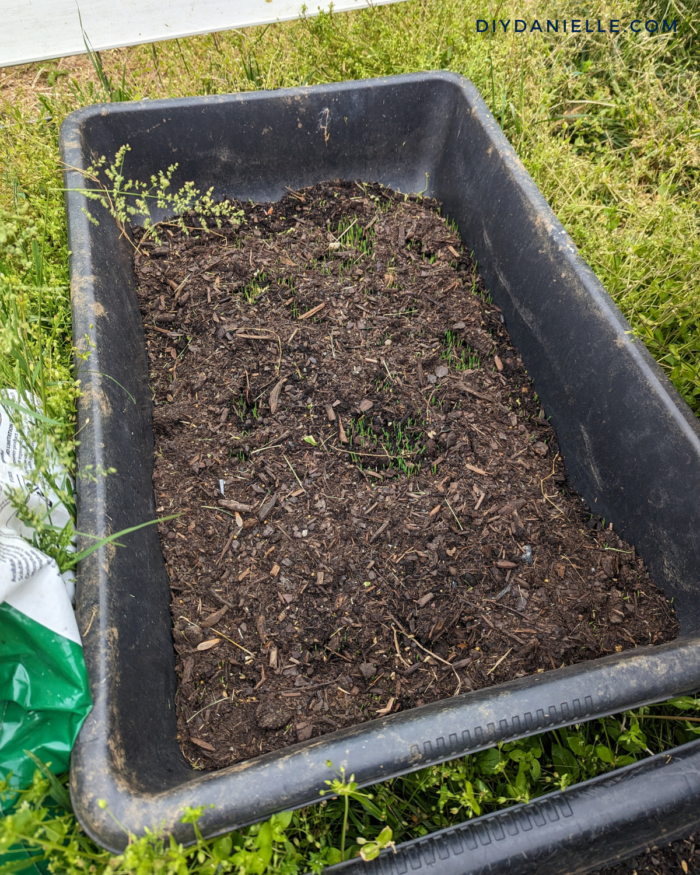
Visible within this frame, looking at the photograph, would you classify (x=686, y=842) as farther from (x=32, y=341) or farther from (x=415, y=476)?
(x=32, y=341)

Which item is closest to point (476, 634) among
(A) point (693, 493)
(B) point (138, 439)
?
(A) point (693, 493)

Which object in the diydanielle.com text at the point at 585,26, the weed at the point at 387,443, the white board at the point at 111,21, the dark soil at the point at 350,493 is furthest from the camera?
the diydanielle.com text at the point at 585,26

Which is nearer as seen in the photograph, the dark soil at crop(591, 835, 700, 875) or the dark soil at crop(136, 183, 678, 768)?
the dark soil at crop(591, 835, 700, 875)

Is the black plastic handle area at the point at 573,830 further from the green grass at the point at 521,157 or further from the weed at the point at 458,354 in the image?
the weed at the point at 458,354

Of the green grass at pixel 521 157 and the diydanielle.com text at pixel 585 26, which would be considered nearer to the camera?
the green grass at pixel 521 157

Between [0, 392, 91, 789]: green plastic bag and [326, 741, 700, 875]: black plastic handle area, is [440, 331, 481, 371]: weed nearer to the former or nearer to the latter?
[326, 741, 700, 875]: black plastic handle area

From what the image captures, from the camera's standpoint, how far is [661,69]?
2.71 meters

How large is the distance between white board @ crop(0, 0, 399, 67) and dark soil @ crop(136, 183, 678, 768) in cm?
83

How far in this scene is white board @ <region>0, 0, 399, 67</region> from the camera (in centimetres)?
211

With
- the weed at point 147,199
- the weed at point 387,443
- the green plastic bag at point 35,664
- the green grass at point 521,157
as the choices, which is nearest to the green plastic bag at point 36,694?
the green plastic bag at point 35,664

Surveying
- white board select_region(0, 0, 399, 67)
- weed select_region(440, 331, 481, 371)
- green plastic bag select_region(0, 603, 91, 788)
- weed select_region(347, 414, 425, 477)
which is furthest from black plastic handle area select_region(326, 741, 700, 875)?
white board select_region(0, 0, 399, 67)

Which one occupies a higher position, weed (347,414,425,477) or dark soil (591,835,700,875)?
weed (347,414,425,477)

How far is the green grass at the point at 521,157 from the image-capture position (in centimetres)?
121

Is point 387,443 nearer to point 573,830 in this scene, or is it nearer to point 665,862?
point 573,830
